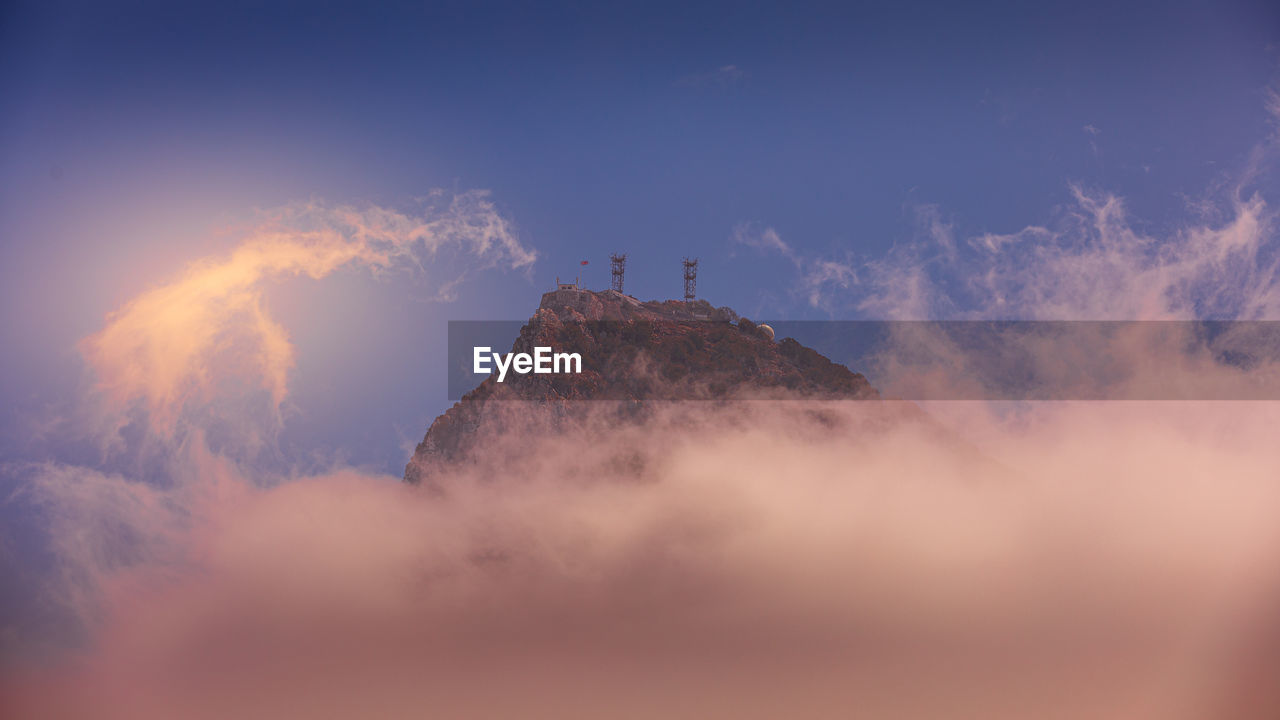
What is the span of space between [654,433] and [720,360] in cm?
1638

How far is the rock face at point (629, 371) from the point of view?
119312 mm

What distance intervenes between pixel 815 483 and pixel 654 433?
50.8m

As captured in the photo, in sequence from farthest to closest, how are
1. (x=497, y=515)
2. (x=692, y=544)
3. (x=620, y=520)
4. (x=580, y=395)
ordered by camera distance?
(x=692, y=544) < (x=620, y=520) < (x=497, y=515) < (x=580, y=395)

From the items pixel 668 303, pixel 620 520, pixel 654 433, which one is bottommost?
pixel 620 520

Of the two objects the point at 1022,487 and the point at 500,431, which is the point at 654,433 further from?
the point at 1022,487

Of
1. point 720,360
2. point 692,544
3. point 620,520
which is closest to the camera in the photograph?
point 720,360

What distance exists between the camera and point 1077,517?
172875 millimetres

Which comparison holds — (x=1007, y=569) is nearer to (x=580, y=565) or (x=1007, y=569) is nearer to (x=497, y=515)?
(x=580, y=565)

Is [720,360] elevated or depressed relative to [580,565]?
elevated

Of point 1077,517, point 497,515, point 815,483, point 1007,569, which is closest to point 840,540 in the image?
point 815,483

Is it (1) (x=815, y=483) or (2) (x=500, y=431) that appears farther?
(1) (x=815, y=483)

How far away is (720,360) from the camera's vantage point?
5032 inches

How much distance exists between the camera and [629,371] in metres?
122

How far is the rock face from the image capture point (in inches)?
4697
